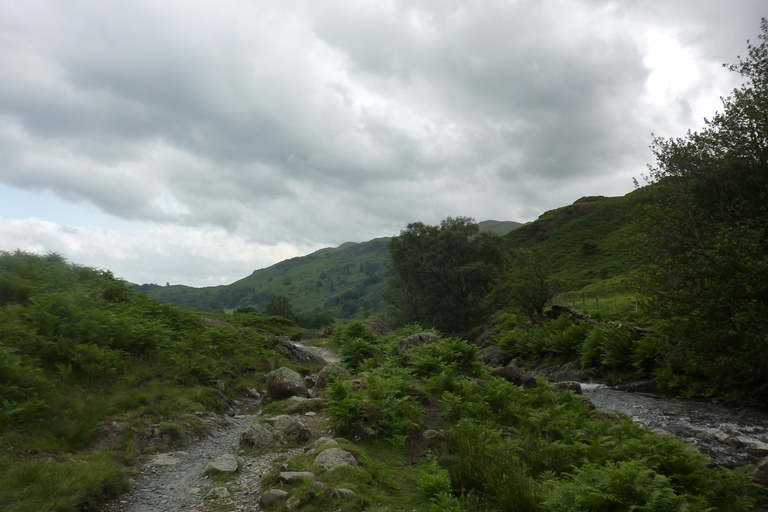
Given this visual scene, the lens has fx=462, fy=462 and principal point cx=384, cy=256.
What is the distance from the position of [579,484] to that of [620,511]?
68 centimetres

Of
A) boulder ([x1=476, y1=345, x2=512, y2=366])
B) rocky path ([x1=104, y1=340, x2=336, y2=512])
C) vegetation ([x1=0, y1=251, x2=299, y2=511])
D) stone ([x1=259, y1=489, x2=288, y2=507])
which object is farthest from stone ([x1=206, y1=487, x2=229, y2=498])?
boulder ([x1=476, y1=345, x2=512, y2=366])

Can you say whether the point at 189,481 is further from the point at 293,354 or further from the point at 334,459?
the point at 293,354

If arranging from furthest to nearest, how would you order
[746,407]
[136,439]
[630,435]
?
→ [746,407] → [630,435] → [136,439]

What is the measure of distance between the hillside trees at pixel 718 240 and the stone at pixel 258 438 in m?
14.9

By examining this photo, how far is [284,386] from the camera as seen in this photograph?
658 inches

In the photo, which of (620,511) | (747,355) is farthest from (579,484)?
(747,355)

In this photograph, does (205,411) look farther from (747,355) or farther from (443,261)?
(443,261)

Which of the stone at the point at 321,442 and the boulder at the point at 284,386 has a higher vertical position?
the boulder at the point at 284,386

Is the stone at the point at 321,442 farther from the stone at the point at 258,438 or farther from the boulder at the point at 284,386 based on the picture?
the boulder at the point at 284,386

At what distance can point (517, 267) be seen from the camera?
37.7 metres

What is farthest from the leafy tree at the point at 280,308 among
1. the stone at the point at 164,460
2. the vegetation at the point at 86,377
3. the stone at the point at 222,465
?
the stone at the point at 222,465

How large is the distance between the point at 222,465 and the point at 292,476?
2148 millimetres

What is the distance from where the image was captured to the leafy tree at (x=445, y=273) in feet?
147

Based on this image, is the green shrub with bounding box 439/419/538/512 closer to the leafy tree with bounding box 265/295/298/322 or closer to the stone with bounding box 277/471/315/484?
the stone with bounding box 277/471/315/484
